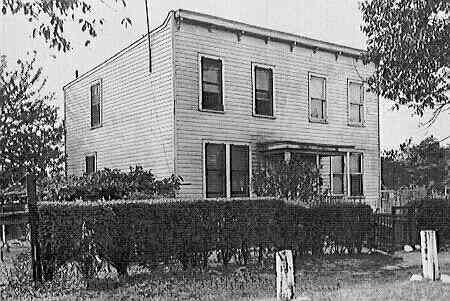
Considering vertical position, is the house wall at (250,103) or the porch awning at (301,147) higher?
the house wall at (250,103)

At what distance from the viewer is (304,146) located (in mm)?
15125

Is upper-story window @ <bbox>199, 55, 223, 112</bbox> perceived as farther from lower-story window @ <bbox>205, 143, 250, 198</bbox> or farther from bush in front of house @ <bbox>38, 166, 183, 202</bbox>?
bush in front of house @ <bbox>38, 166, 183, 202</bbox>

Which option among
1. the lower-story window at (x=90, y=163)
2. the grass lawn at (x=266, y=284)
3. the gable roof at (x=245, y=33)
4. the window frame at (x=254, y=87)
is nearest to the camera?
the grass lawn at (x=266, y=284)

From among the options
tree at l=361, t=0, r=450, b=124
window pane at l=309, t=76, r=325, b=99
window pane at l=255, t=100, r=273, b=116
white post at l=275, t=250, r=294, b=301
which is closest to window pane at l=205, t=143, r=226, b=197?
window pane at l=255, t=100, r=273, b=116

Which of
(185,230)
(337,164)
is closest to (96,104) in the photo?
(337,164)

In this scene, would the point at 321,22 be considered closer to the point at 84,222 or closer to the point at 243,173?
the point at 84,222

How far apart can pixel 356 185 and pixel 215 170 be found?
5.37 metres

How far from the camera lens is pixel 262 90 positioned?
15.5 meters

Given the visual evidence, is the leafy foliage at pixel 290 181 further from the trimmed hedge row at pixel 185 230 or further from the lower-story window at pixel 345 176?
the lower-story window at pixel 345 176

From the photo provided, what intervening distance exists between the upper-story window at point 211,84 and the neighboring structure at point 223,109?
0.03 meters

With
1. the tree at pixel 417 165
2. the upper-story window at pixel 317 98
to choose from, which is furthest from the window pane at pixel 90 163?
the tree at pixel 417 165

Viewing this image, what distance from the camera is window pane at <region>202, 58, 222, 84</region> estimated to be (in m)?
14.3

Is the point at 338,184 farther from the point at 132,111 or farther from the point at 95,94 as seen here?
Answer: the point at 95,94

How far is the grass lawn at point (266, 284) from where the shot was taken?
687cm
